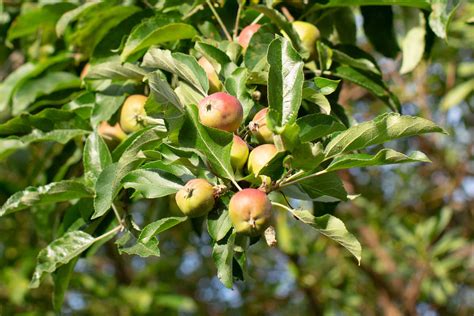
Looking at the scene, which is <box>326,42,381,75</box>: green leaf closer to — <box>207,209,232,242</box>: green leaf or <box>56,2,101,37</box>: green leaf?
<box>207,209,232,242</box>: green leaf

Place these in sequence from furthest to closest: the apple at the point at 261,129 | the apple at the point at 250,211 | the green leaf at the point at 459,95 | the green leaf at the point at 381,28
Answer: the green leaf at the point at 459,95 → the green leaf at the point at 381,28 → the apple at the point at 261,129 → the apple at the point at 250,211

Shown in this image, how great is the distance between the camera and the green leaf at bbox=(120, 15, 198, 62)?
40.7 inches

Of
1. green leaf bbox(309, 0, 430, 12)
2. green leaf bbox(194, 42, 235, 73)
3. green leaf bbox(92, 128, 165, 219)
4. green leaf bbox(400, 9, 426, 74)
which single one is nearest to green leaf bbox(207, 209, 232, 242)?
green leaf bbox(92, 128, 165, 219)

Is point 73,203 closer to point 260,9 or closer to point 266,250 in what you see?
point 260,9

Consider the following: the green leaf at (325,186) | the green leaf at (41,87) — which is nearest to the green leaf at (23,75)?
the green leaf at (41,87)

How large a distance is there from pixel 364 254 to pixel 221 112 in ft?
8.03

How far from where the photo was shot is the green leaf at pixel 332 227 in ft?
2.67

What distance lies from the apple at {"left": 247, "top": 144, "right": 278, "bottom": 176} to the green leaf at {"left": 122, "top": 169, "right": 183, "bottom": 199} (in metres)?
0.10

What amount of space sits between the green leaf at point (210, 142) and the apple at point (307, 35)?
0.31 metres

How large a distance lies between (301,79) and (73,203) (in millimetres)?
547

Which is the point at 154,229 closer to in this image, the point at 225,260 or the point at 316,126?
the point at 225,260

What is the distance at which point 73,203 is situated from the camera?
46.3 inches

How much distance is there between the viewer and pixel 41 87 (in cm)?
132

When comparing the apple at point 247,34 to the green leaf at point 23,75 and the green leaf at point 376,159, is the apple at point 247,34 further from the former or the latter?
the green leaf at point 23,75
